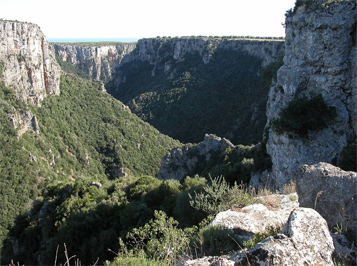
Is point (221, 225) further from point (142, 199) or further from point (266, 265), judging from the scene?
point (142, 199)

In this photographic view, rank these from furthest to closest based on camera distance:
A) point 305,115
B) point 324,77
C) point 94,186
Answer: point 94,186 < point 305,115 < point 324,77

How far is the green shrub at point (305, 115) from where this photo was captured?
33.9 ft

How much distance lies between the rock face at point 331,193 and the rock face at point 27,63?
140ft

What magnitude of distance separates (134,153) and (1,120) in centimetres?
1800

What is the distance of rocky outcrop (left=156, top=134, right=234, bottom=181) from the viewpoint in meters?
28.5

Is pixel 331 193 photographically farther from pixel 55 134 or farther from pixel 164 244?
→ pixel 55 134

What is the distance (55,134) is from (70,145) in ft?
8.78

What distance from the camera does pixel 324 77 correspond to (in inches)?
416

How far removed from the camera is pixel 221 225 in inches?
189

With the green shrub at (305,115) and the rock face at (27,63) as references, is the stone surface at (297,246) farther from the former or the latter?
the rock face at (27,63)

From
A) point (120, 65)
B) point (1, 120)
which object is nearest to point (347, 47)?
point (1, 120)

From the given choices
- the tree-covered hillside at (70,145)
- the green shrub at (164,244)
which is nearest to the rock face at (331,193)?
the green shrub at (164,244)

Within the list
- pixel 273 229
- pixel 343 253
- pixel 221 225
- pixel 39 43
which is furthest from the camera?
pixel 39 43

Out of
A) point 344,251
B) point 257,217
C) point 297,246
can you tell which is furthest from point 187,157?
point 297,246
